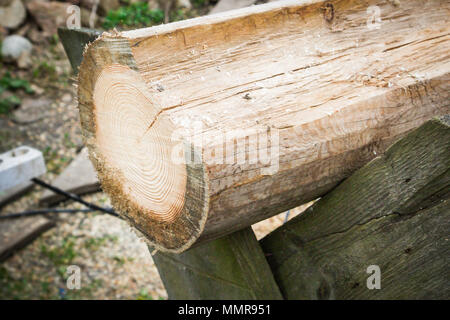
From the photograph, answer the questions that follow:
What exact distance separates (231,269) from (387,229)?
1.75ft

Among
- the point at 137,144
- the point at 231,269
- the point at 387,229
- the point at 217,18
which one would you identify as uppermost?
the point at 217,18

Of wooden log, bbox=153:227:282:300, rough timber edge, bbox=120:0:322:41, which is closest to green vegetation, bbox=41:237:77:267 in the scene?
wooden log, bbox=153:227:282:300

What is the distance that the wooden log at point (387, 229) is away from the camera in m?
1.05

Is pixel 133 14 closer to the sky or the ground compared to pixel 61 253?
closer to the sky

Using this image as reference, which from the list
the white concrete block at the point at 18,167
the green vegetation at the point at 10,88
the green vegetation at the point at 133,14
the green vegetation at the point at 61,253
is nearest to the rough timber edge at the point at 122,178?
the white concrete block at the point at 18,167

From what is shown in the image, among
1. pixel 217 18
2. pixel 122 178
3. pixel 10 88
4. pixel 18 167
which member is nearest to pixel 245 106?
pixel 217 18

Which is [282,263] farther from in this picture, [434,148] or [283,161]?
[434,148]

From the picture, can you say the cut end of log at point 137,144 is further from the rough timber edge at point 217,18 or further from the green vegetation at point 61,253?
the green vegetation at point 61,253

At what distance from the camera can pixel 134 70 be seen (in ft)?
3.51

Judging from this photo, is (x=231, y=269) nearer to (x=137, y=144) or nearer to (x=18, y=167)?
(x=137, y=144)

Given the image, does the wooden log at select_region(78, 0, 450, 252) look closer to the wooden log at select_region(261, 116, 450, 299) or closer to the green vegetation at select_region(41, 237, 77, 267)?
the wooden log at select_region(261, 116, 450, 299)

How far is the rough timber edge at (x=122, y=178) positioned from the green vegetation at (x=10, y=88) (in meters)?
3.77

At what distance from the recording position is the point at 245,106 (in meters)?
1.05

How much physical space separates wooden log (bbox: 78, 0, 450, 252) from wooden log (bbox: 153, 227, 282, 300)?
22 centimetres
